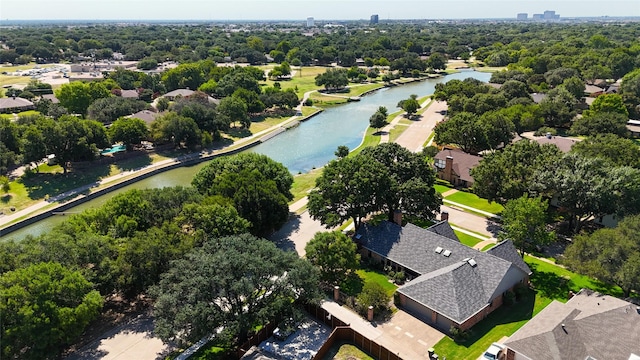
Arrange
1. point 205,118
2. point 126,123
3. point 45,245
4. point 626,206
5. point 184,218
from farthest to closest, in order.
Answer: point 205,118
point 126,123
point 626,206
point 184,218
point 45,245

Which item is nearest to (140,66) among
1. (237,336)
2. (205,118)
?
(205,118)

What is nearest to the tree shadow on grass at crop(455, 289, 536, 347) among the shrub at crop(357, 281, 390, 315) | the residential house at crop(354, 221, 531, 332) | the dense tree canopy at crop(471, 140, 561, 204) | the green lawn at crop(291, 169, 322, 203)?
the residential house at crop(354, 221, 531, 332)

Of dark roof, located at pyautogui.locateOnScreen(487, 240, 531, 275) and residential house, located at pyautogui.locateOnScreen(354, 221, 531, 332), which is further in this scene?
dark roof, located at pyautogui.locateOnScreen(487, 240, 531, 275)

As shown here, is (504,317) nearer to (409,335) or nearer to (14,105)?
(409,335)

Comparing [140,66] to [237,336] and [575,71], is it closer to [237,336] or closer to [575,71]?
[575,71]

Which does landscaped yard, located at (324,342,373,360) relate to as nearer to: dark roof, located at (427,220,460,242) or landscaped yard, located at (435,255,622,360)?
landscaped yard, located at (435,255,622,360)

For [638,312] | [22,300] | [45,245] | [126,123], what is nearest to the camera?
[22,300]

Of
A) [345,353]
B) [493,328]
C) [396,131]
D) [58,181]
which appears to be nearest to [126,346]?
[345,353]
